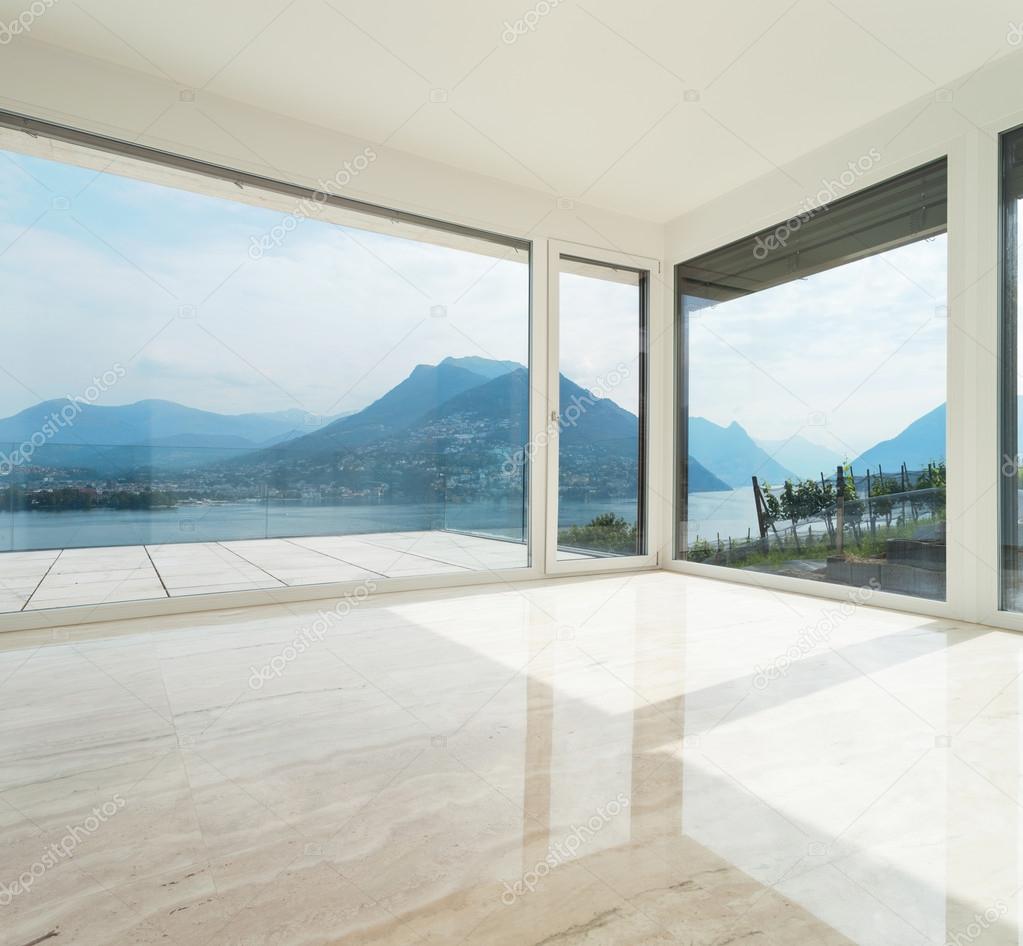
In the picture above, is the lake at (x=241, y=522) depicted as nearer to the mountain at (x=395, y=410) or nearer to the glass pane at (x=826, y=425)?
the mountain at (x=395, y=410)

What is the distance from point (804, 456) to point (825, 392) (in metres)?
0.40

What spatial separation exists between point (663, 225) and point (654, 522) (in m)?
2.22

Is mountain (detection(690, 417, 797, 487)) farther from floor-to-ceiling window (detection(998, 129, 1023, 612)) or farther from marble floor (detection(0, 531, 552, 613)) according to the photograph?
marble floor (detection(0, 531, 552, 613))

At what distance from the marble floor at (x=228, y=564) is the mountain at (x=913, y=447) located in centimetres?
216

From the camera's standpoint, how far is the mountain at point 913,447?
3.40 meters

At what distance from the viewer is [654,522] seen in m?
5.11

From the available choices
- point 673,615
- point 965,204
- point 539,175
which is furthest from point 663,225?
point 673,615

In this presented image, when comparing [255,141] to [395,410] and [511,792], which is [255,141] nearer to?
[395,410]

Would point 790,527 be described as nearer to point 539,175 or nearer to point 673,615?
point 673,615

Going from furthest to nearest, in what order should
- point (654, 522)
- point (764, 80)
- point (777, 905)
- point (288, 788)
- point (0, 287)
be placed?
point (654, 522), point (764, 80), point (0, 287), point (288, 788), point (777, 905)

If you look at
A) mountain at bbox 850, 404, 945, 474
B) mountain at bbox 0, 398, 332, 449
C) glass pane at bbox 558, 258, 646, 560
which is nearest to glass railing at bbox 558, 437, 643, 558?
glass pane at bbox 558, 258, 646, 560

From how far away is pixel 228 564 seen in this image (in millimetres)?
3646

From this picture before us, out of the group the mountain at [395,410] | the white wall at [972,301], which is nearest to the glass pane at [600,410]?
the mountain at [395,410]

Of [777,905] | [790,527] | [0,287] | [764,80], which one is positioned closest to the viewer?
[777,905]
